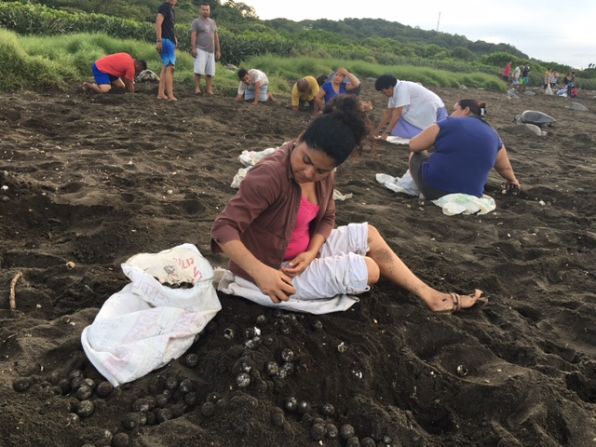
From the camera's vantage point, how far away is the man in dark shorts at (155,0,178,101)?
324 inches

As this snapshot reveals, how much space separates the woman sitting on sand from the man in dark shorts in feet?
21.4

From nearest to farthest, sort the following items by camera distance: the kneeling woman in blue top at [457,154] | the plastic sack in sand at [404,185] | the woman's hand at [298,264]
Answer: the woman's hand at [298,264] < the kneeling woman in blue top at [457,154] < the plastic sack in sand at [404,185]

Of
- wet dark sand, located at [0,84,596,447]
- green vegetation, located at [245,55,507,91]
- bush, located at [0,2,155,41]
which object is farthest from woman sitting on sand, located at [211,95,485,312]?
bush, located at [0,2,155,41]

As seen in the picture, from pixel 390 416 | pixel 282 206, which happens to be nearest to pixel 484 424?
pixel 390 416

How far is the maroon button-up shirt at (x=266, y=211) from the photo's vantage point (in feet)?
7.24

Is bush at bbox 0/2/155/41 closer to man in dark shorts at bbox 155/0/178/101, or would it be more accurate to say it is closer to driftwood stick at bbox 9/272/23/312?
man in dark shorts at bbox 155/0/178/101

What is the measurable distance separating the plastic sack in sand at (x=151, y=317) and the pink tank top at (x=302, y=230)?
0.44 metres

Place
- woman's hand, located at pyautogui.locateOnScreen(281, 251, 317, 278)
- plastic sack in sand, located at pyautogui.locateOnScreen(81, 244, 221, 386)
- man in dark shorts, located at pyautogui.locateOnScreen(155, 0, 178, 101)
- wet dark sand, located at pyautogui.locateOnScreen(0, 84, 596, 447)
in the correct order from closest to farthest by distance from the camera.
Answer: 1. wet dark sand, located at pyautogui.locateOnScreen(0, 84, 596, 447)
2. plastic sack in sand, located at pyautogui.locateOnScreen(81, 244, 221, 386)
3. woman's hand, located at pyautogui.locateOnScreen(281, 251, 317, 278)
4. man in dark shorts, located at pyautogui.locateOnScreen(155, 0, 178, 101)

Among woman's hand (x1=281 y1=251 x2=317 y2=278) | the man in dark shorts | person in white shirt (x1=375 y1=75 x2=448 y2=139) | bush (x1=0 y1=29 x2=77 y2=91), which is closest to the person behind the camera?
woman's hand (x1=281 y1=251 x2=317 y2=278)

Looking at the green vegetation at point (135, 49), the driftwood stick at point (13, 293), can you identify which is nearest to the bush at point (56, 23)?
the green vegetation at point (135, 49)

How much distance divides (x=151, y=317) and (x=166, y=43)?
7120 millimetres

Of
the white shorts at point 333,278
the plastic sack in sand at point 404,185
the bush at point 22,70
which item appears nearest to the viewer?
the white shorts at point 333,278

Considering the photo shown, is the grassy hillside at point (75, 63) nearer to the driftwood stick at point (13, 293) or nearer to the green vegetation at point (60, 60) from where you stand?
→ the green vegetation at point (60, 60)

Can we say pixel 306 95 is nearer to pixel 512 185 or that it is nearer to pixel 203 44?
pixel 203 44
